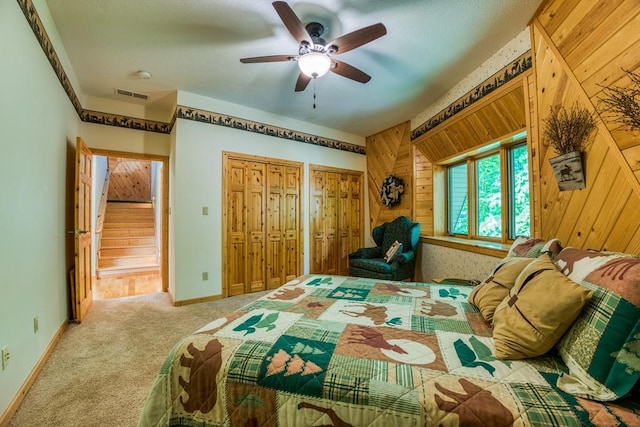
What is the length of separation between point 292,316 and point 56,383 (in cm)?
183

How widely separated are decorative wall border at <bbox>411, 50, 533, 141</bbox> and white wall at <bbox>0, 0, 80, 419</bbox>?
11.8ft

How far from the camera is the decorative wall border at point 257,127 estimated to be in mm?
3434

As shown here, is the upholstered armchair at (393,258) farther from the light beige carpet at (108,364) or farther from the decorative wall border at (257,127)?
the light beige carpet at (108,364)

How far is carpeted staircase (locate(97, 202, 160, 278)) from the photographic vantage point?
213 inches

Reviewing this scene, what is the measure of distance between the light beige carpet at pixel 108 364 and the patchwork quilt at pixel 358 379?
2.96ft

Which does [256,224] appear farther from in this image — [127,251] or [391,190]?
[127,251]

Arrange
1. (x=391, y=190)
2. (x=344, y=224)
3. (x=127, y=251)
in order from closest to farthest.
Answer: (x=391, y=190)
(x=344, y=224)
(x=127, y=251)

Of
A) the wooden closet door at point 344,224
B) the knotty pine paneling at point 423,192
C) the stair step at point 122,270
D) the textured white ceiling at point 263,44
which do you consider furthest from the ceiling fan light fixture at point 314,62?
the stair step at point 122,270

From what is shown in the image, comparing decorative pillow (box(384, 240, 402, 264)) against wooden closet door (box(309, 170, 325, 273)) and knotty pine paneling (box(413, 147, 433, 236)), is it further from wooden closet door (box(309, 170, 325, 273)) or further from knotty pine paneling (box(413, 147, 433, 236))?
wooden closet door (box(309, 170, 325, 273))

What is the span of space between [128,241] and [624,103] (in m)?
7.86

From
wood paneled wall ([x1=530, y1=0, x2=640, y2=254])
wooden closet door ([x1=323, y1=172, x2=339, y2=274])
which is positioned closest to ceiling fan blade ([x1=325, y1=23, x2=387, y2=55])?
wood paneled wall ([x1=530, y1=0, x2=640, y2=254])

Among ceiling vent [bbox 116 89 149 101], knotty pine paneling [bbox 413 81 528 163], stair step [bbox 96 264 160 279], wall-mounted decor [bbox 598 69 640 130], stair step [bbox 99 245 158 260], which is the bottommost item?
stair step [bbox 96 264 160 279]

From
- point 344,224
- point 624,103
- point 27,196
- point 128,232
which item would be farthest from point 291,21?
point 128,232

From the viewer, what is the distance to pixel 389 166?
4.69m
